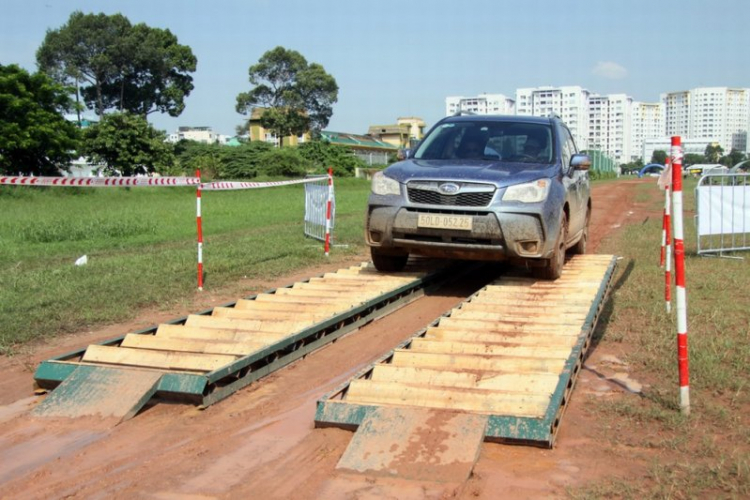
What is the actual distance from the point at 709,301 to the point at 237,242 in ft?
29.9

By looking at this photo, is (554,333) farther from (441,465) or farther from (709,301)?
(709,301)

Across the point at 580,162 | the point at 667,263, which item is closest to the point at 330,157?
the point at 580,162

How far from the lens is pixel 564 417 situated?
179 inches

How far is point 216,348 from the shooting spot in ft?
18.6

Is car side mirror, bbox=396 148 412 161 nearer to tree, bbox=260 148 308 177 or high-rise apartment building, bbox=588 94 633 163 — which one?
tree, bbox=260 148 308 177

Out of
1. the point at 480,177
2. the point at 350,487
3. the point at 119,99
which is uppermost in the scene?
the point at 119,99

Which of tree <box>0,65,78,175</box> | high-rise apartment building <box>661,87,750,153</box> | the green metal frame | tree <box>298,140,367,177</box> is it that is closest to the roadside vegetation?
the green metal frame

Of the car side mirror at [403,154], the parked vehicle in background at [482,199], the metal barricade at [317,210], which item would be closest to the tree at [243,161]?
the metal barricade at [317,210]

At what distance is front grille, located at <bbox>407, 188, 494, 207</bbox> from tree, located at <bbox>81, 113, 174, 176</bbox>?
34.0 metres

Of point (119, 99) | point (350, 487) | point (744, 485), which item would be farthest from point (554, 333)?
point (119, 99)

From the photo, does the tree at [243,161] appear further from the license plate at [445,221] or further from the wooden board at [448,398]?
the wooden board at [448,398]

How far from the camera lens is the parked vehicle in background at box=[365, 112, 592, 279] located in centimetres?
744

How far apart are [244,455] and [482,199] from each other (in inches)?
167

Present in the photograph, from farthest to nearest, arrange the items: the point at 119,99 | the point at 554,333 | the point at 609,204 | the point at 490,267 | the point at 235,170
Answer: the point at 119,99
the point at 235,170
the point at 609,204
the point at 490,267
the point at 554,333
